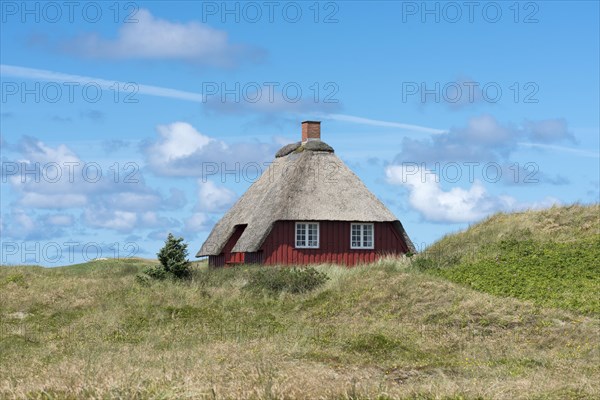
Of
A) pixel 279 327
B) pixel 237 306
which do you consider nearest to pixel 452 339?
pixel 279 327

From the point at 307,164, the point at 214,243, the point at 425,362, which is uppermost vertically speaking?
the point at 307,164

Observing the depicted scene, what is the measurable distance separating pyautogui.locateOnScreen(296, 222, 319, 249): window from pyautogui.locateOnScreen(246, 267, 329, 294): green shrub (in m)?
9.38

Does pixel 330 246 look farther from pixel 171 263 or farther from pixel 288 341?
pixel 288 341

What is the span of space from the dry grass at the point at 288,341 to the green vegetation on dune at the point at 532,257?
5.95 ft

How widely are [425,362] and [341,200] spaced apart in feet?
78.8

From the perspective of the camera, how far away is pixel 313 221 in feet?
135

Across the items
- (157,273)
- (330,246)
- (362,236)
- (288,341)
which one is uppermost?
(362,236)

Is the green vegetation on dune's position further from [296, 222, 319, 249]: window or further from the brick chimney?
the brick chimney

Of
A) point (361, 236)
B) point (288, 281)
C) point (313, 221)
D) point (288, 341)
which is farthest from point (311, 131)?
point (288, 341)

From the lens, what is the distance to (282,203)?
40.4 metres

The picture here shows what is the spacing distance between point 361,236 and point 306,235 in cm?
310

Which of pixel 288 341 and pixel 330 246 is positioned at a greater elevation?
pixel 330 246

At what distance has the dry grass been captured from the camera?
1176 cm

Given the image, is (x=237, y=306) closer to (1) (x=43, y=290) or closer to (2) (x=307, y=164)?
(1) (x=43, y=290)
